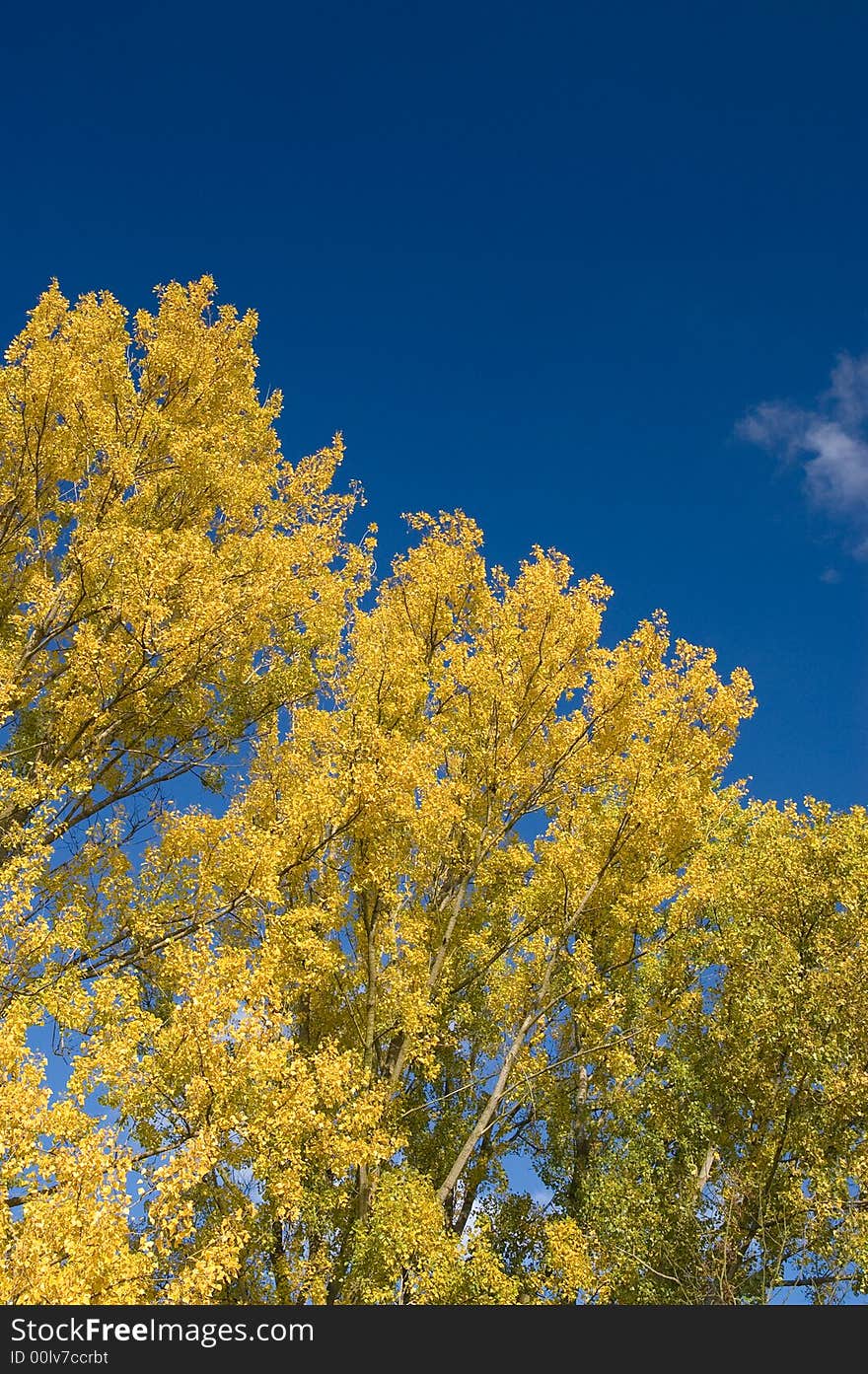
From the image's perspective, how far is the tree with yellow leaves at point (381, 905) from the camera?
934 centimetres

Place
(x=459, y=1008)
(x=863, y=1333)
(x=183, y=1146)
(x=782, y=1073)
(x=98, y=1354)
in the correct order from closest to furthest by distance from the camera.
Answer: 1. (x=98, y=1354)
2. (x=183, y=1146)
3. (x=863, y=1333)
4. (x=782, y=1073)
5. (x=459, y=1008)

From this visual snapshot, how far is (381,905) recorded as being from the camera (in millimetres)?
12242

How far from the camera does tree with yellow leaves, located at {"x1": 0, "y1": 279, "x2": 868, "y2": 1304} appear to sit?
9336mm

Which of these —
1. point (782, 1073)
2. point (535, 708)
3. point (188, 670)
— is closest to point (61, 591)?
point (188, 670)

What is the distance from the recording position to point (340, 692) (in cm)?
1390

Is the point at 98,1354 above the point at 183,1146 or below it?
below

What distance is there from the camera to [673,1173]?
483 inches

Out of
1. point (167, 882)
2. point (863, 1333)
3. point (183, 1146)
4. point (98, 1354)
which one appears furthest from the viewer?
point (167, 882)

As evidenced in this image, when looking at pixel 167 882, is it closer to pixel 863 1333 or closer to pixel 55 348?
pixel 55 348

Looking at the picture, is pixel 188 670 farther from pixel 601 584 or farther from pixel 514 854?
pixel 601 584

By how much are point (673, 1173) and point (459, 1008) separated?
3753 mm

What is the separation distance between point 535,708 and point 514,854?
2.40m

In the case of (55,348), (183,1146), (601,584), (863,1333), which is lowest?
(863,1333)

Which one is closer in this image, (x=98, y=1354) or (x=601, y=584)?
(x=98, y=1354)
